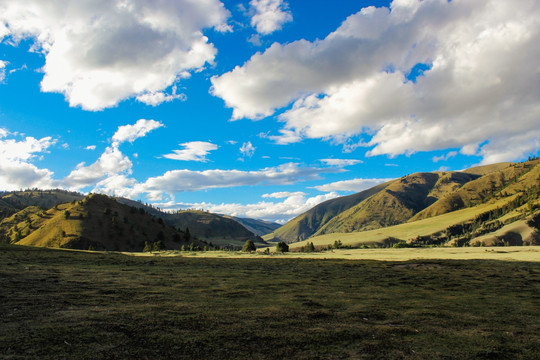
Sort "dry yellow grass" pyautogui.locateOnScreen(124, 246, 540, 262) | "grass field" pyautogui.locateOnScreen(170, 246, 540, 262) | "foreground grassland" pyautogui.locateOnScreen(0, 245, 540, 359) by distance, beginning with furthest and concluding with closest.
Answer: 1. "dry yellow grass" pyautogui.locateOnScreen(124, 246, 540, 262)
2. "grass field" pyautogui.locateOnScreen(170, 246, 540, 262)
3. "foreground grassland" pyautogui.locateOnScreen(0, 245, 540, 359)

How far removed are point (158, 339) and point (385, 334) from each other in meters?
9.97

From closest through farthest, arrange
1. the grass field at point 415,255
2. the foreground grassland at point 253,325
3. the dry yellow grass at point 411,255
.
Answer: the foreground grassland at point 253,325 → the grass field at point 415,255 → the dry yellow grass at point 411,255

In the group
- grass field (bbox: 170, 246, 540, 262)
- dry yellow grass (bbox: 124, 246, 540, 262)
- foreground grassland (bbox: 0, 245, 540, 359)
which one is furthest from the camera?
dry yellow grass (bbox: 124, 246, 540, 262)

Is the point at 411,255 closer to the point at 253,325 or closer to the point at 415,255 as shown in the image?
the point at 415,255

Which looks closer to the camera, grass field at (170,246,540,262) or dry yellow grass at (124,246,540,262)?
grass field at (170,246,540,262)

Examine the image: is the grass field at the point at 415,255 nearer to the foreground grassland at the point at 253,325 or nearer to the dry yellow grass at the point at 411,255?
the dry yellow grass at the point at 411,255

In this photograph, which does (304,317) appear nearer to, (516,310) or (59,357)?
(59,357)

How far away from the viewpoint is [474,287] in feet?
107

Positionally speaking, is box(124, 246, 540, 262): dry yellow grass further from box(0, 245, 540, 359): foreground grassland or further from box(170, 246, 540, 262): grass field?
box(0, 245, 540, 359): foreground grassland

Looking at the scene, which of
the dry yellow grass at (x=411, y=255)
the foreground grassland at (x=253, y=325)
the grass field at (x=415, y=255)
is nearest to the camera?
the foreground grassland at (x=253, y=325)

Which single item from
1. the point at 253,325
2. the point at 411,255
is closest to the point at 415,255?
the point at 411,255

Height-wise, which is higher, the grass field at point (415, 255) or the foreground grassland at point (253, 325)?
the foreground grassland at point (253, 325)

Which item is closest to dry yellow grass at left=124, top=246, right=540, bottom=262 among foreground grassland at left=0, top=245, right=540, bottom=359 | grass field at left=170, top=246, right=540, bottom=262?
grass field at left=170, top=246, right=540, bottom=262

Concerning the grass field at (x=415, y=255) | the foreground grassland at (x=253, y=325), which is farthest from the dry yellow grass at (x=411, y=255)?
the foreground grassland at (x=253, y=325)
